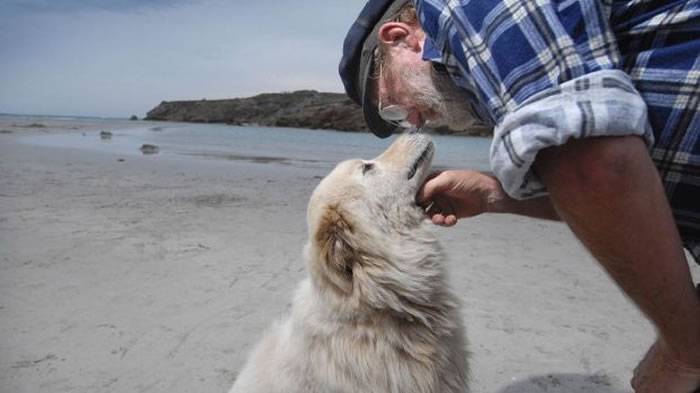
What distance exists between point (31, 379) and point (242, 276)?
5.72 feet

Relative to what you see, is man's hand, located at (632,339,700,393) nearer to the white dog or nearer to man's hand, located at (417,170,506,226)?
man's hand, located at (417,170,506,226)

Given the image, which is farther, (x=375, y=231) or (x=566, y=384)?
(x=566, y=384)

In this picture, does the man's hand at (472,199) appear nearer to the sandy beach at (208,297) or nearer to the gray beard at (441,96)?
the gray beard at (441,96)

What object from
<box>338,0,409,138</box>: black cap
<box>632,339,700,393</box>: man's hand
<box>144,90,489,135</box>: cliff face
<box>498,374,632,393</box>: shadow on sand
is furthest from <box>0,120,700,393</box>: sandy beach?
<box>144,90,489,135</box>: cliff face

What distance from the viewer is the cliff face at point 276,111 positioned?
133 feet

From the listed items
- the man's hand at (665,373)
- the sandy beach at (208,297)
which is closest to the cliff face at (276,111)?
the sandy beach at (208,297)

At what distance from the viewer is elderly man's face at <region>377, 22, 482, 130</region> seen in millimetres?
1627

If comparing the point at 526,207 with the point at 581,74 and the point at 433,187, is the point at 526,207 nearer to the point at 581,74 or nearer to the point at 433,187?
the point at 433,187

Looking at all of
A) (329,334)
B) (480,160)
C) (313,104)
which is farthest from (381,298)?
(313,104)

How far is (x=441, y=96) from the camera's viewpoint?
65.1 inches

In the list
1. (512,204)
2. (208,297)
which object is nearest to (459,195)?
(512,204)

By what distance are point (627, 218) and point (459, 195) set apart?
885 millimetres

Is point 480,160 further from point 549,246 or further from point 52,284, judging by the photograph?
point 52,284

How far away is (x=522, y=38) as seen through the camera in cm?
106
